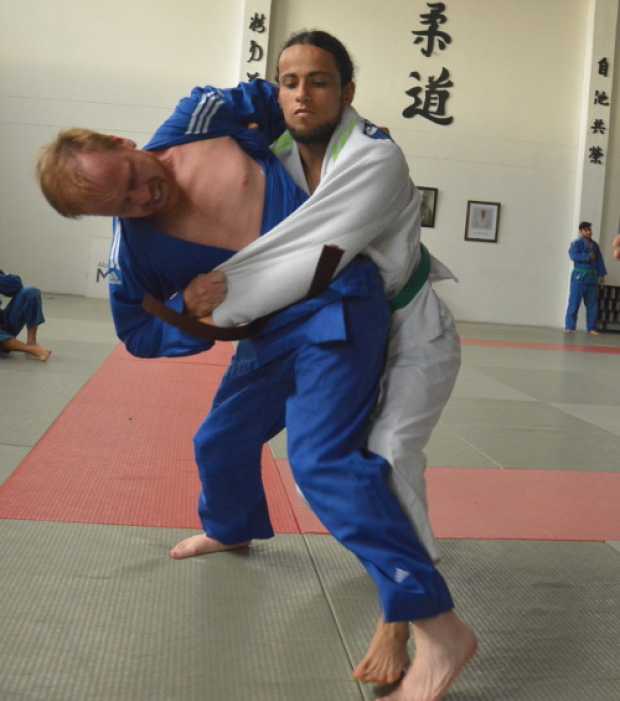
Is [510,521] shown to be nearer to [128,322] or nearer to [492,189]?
[128,322]

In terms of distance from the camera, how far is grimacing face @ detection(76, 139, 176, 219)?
159cm

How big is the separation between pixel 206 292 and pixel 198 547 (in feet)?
2.88

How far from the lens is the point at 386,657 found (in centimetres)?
164

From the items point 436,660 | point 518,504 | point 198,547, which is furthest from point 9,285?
point 436,660

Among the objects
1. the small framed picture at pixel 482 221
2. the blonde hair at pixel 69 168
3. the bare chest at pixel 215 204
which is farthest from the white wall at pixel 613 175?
the blonde hair at pixel 69 168

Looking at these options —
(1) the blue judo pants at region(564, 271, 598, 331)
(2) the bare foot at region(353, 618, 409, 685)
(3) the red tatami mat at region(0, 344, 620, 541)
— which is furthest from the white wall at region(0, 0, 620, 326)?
(2) the bare foot at region(353, 618, 409, 685)

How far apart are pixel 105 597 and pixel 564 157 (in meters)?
12.6

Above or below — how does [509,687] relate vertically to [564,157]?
below

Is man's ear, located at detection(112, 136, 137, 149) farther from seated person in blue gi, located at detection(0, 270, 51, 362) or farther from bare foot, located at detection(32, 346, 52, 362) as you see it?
seated person in blue gi, located at detection(0, 270, 51, 362)

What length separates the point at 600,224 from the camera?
12844 millimetres

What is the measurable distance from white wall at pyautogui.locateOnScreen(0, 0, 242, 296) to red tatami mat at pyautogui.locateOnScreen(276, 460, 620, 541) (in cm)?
999

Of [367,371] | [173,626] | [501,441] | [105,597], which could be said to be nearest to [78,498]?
[105,597]

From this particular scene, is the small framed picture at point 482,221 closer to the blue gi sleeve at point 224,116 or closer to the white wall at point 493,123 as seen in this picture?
Result: the white wall at point 493,123

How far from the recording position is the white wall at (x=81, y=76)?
1184cm
